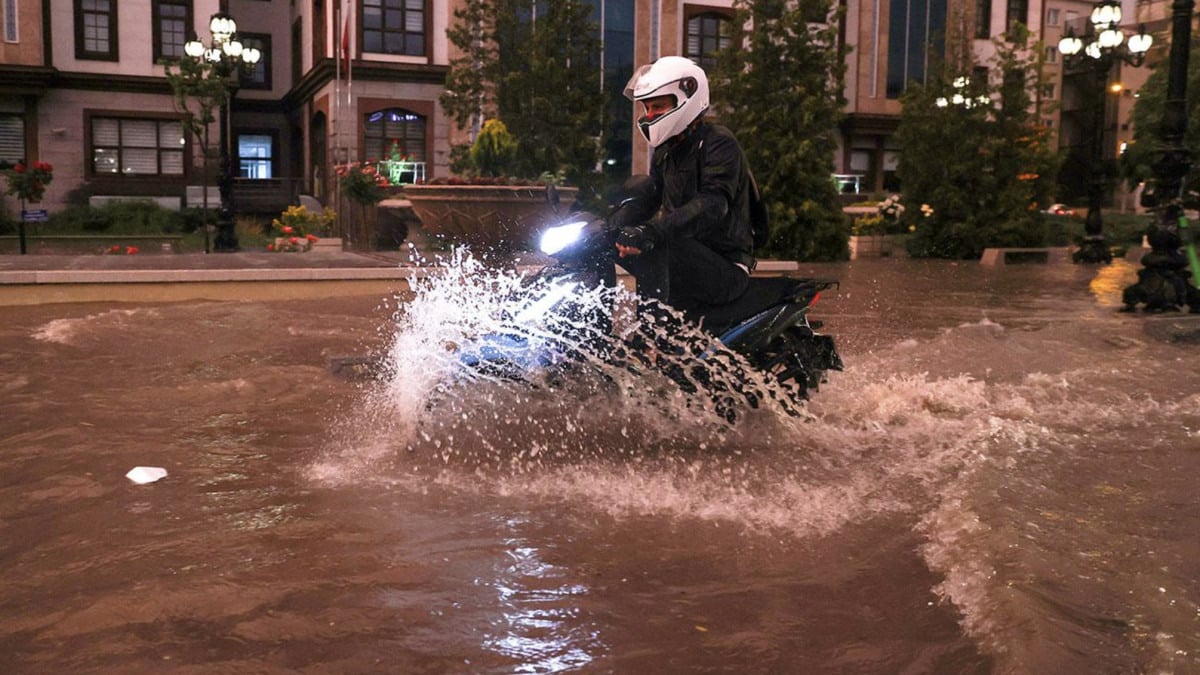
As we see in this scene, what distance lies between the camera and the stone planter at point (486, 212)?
17.0 meters

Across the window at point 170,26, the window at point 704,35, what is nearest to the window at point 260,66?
the window at point 170,26

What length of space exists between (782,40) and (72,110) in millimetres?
21675

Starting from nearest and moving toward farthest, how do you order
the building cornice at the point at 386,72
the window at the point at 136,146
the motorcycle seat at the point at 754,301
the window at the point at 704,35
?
the motorcycle seat at the point at 754,301
the building cornice at the point at 386,72
the window at the point at 136,146
the window at the point at 704,35

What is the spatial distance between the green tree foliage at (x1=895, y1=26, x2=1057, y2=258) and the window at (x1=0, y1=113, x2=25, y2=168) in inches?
982

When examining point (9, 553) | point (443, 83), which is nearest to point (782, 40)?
point (443, 83)

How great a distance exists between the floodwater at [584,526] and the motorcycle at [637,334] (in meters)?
0.18

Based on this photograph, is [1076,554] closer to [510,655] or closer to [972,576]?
[972,576]

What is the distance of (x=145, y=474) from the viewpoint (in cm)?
500

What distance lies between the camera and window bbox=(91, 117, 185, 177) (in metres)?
32.9

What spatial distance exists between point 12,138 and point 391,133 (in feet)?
36.1

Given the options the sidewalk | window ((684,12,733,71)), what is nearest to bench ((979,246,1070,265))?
the sidewalk

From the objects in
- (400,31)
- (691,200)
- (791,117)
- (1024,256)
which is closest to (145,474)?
(691,200)

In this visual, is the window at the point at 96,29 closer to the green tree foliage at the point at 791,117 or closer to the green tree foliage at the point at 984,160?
the green tree foliage at the point at 791,117

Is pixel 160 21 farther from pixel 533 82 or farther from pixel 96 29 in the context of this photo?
pixel 533 82
